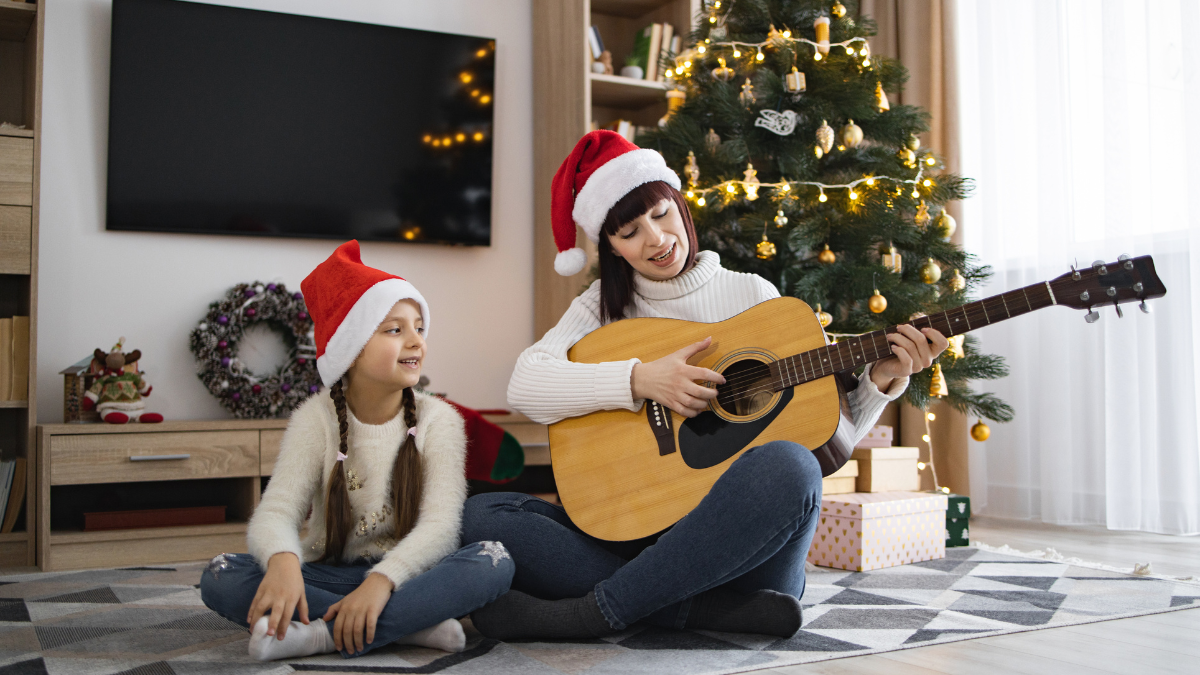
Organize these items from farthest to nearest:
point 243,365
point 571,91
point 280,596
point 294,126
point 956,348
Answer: point 571,91 → point 294,126 → point 243,365 → point 956,348 → point 280,596

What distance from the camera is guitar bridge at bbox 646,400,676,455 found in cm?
151

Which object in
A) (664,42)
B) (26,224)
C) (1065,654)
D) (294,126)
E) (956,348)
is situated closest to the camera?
(1065,654)

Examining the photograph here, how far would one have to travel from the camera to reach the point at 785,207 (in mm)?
2428

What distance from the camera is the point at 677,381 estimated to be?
1.51 meters

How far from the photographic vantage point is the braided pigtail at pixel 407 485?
1501 millimetres

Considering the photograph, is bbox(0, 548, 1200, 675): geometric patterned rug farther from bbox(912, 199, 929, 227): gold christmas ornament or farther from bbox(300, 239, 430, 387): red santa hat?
bbox(912, 199, 929, 227): gold christmas ornament

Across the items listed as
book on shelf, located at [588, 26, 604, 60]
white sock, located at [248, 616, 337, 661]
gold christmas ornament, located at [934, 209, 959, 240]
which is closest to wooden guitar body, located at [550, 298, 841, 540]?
white sock, located at [248, 616, 337, 661]

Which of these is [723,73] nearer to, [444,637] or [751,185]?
[751,185]

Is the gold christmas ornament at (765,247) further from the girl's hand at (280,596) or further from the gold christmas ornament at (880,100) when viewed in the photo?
the girl's hand at (280,596)

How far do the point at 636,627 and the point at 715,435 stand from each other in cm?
36

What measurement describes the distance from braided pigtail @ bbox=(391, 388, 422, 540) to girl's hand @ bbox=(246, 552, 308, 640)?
205 millimetres

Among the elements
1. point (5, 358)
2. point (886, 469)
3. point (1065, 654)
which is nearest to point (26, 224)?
point (5, 358)

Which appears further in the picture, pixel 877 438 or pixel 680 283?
pixel 877 438

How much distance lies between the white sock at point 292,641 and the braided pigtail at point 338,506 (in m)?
0.16
